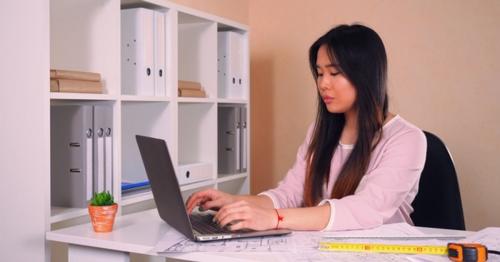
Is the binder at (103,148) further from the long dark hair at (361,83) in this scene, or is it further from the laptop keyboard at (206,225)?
the long dark hair at (361,83)

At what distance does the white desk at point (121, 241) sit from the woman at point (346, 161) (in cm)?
16

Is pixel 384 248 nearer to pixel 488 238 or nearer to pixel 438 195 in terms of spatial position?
pixel 488 238

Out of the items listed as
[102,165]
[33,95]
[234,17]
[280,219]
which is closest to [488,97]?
[234,17]

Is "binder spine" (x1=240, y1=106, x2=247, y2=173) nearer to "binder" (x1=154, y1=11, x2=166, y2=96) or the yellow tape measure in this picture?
"binder" (x1=154, y1=11, x2=166, y2=96)

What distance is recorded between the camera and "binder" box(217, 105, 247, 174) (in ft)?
8.39

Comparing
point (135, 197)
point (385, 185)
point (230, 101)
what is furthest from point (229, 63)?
point (385, 185)

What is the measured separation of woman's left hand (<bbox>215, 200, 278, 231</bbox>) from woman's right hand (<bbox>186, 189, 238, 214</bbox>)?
26 cm

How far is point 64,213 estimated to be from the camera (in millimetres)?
1652

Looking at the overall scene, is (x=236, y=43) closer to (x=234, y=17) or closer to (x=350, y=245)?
(x=234, y=17)

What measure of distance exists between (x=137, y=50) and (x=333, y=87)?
0.74 m

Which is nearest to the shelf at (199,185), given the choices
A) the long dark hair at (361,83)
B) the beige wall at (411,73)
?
the long dark hair at (361,83)

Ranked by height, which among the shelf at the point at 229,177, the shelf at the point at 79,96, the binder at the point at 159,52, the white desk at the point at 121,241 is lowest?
the white desk at the point at 121,241

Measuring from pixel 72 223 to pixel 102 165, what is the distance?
24 centimetres

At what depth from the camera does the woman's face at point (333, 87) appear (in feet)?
5.43
